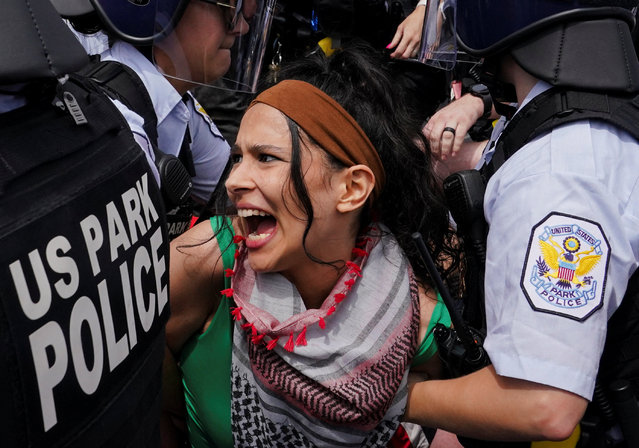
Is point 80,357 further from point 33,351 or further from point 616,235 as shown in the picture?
point 616,235

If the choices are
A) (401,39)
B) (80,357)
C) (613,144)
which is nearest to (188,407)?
(80,357)

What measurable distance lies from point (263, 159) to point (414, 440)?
1.00 metres

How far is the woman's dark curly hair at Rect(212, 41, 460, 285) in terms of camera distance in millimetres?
1753

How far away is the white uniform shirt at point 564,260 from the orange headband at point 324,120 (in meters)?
0.44

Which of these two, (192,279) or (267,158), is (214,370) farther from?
(267,158)

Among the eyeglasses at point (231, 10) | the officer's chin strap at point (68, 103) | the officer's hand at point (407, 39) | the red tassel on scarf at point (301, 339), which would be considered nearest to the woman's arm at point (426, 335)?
the red tassel on scarf at point (301, 339)

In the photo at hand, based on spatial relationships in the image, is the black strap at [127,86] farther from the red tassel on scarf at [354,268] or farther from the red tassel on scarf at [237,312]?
the red tassel on scarf at [354,268]

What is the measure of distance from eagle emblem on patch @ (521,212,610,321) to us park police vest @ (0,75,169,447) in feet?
2.30

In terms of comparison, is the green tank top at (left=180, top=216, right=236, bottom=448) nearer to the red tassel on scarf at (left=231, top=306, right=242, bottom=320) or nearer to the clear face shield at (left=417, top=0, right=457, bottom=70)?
the red tassel on scarf at (left=231, top=306, right=242, bottom=320)

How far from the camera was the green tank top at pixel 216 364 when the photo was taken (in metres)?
1.76

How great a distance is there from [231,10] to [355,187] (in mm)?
707

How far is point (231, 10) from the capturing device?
→ 1991 mm

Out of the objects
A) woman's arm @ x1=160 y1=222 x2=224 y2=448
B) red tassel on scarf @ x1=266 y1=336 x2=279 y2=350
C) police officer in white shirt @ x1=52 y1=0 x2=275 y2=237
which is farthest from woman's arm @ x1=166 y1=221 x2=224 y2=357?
police officer in white shirt @ x1=52 y1=0 x2=275 y2=237

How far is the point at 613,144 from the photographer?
1.37 meters
